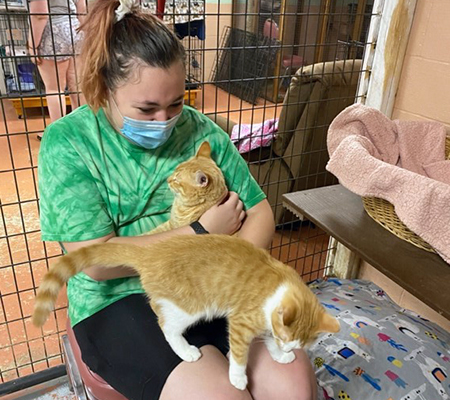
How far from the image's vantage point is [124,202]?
1.07 metres

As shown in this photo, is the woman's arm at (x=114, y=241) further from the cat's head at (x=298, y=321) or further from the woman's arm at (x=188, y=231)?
the cat's head at (x=298, y=321)

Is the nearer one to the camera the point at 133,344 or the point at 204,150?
the point at 133,344

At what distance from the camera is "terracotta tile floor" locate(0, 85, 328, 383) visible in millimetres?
1584

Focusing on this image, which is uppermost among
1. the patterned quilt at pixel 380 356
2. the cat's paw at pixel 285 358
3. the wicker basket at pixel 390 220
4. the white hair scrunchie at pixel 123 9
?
the white hair scrunchie at pixel 123 9

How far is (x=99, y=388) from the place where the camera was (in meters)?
1.03

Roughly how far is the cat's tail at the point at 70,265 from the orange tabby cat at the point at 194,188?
7.3 inches

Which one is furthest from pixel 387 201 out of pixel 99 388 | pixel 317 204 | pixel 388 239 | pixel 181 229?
pixel 99 388

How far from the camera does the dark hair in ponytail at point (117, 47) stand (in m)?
0.97

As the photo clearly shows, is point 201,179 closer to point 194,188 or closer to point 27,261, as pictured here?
point 194,188

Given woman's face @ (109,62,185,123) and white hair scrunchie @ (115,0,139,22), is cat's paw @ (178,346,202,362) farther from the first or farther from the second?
white hair scrunchie @ (115,0,139,22)

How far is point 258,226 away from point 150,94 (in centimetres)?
45

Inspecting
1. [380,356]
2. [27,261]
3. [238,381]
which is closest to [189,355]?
[238,381]

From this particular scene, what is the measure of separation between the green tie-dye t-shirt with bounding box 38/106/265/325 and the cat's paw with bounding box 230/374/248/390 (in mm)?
333

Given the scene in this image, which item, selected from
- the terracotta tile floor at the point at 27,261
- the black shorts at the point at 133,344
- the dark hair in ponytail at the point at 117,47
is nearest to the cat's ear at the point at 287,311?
the black shorts at the point at 133,344
